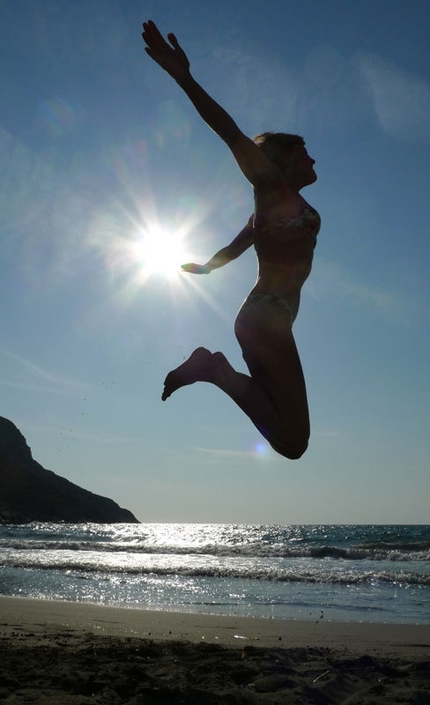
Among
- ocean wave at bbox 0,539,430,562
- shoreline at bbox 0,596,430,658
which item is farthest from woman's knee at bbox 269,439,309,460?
ocean wave at bbox 0,539,430,562

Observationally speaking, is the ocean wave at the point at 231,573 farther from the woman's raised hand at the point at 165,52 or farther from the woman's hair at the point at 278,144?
the woman's raised hand at the point at 165,52

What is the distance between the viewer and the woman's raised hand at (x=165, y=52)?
2787 millimetres

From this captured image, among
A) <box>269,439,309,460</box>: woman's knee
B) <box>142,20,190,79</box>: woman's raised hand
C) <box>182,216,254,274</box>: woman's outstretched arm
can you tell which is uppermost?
<box>142,20,190,79</box>: woman's raised hand

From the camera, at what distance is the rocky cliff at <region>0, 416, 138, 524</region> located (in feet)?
247

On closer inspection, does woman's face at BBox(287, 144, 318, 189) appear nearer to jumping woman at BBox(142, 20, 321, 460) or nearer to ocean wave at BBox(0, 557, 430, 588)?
jumping woman at BBox(142, 20, 321, 460)

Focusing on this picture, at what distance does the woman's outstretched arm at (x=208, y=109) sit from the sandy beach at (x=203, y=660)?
9.58ft

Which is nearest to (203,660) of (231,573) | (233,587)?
(233,587)

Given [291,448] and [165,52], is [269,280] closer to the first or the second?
[291,448]

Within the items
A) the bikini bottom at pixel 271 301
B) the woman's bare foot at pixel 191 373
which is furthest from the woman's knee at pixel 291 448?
the bikini bottom at pixel 271 301

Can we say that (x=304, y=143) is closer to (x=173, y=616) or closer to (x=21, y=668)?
(x=21, y=668)

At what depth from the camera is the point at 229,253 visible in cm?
364

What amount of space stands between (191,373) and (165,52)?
142cm

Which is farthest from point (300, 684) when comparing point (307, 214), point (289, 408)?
point (307, 214)

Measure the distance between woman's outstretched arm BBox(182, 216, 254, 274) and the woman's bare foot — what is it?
83cm
